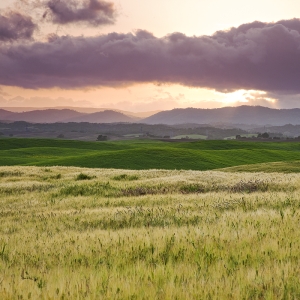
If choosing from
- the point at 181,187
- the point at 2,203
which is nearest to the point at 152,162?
the point at 181,187

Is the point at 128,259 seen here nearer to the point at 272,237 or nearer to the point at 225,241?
the point at 225,241

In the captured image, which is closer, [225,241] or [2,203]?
[225,241]

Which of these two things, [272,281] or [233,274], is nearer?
[272,281]

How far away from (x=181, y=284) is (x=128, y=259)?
188cm

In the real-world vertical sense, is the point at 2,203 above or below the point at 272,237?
below

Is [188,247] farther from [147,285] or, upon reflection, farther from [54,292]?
[54,292]

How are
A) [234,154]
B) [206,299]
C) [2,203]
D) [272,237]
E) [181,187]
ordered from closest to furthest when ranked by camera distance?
[206,299] → [272,237] → [2,203] → [181,187] → [234,154]

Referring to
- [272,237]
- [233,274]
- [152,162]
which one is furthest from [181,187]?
[152,162]

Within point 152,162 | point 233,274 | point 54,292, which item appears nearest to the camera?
point 54,292

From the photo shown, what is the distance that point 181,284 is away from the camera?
4.60 m

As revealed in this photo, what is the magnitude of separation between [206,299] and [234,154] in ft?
309

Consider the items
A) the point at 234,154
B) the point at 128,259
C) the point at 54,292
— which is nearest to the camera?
the point at 54,292

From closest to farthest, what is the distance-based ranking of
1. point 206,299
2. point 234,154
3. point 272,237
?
point 206,299
point 272,237
point 234,154

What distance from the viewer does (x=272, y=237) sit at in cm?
720
